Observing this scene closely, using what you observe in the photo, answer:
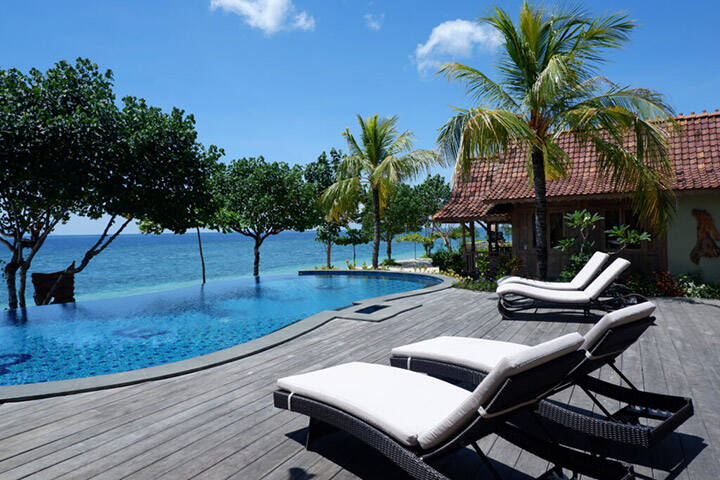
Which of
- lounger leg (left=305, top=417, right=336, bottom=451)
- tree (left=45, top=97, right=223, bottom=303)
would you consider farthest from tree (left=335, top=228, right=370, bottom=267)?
lounger leg (left=305, top=417, right=336, bottom=451)

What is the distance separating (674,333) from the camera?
20.6 ft

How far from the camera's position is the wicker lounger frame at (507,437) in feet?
7.30

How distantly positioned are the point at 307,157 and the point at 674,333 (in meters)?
23.6

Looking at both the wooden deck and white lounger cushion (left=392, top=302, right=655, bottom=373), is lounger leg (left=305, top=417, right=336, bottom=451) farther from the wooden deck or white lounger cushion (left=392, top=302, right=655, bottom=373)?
white lounger cushion (left=392, top=302, right=655, bottom=373)

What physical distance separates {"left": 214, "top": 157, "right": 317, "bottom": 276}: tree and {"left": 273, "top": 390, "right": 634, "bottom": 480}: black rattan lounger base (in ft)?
63.6

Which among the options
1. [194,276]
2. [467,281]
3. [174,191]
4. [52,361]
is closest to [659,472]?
[52,361]

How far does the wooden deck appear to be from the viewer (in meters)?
2.71

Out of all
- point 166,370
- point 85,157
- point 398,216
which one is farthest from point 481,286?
point 398,216

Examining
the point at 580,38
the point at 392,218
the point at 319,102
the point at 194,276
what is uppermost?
the point at 319,102

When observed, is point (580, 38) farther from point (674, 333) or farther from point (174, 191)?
point (174, 191)

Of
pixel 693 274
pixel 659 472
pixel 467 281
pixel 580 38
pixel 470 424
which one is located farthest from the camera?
pixel 467 281

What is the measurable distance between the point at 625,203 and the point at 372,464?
1258 centimetres

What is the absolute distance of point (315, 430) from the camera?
9.86 feet

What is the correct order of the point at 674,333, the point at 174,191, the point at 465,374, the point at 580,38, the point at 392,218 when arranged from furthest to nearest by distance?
the point at 392,218, the point at 174,191, the point at 580,38, the point at 674,333, the point at 465,374
